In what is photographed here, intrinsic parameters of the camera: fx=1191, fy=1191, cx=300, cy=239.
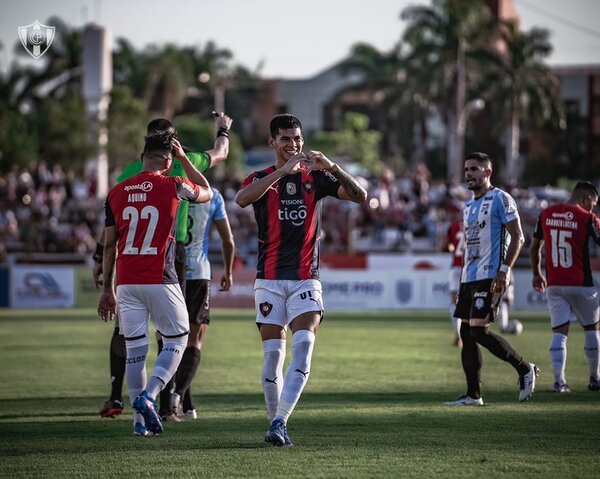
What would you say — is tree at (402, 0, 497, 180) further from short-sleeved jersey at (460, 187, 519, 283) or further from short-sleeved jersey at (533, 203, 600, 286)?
short-sleeved jersey at (460, 187, 519, 283)

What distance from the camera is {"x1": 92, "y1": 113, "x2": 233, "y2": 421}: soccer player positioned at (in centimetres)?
1034

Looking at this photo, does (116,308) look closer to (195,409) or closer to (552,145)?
(195,409)

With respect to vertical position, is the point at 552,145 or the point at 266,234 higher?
the point at 552,145

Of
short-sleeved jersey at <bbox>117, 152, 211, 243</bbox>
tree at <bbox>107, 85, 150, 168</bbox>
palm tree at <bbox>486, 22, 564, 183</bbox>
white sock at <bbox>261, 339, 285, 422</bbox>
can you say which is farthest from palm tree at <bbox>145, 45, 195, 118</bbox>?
white sock at <bbox>261, 339, 285, 422</bbox>

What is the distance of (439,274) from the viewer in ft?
111

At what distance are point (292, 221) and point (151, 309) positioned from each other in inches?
53.1

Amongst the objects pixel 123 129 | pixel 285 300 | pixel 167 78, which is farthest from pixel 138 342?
pixel 167 78

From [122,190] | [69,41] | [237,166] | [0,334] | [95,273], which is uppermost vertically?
[69,41]

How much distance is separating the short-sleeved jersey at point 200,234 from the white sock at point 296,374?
2344mm

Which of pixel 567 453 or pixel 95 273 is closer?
pixel 567 453

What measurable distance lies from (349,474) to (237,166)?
73.4 meters

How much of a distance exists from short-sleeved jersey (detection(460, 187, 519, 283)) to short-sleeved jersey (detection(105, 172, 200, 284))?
3.62m

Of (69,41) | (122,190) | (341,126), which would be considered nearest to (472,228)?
(122,190)

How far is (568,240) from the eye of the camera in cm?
1361
